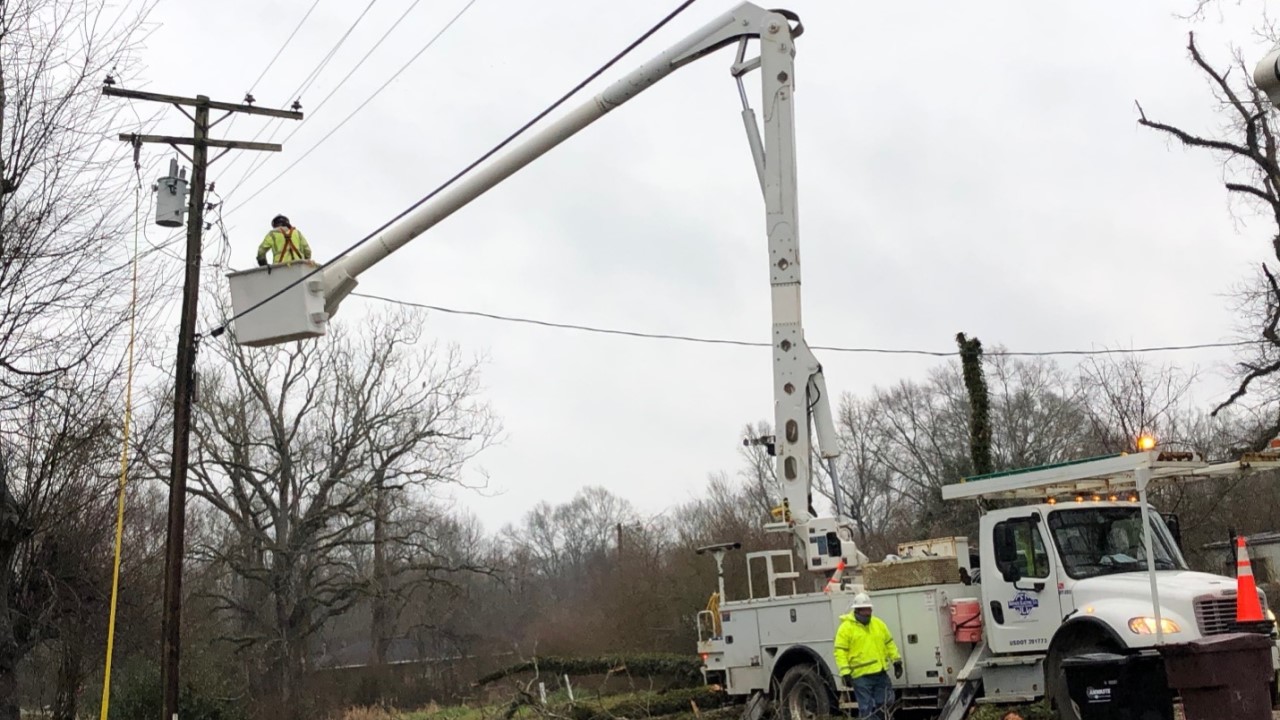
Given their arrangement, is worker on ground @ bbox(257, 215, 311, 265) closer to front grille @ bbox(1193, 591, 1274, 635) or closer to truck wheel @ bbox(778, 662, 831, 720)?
truck wheel @ bbox(778, 662, 831, 720)

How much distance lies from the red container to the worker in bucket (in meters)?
0.77

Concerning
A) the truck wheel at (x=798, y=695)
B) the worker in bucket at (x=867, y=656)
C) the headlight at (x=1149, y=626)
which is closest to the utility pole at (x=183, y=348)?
the truck wheel at (x=798, y=695)

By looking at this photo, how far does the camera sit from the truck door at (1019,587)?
37.2ft

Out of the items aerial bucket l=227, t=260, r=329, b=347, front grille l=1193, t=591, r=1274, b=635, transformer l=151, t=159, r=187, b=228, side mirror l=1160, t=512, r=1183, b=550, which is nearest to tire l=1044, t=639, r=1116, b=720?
front grille l=1193, t=591, r=1274, b=635

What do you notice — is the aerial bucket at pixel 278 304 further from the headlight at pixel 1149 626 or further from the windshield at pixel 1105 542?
the headlight at pixel 1149 626

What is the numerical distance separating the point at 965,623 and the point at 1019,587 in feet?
2.44

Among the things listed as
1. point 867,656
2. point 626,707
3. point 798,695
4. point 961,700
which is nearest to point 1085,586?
point 961,700

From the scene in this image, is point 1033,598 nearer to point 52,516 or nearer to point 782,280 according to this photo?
point 782,280

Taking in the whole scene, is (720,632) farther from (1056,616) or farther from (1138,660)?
(1138,660)

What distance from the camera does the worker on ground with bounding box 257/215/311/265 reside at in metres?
13.6

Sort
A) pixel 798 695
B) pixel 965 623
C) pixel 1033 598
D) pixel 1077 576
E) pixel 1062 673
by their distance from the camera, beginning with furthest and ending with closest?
1. pixel 798 695
2. pixel 965 623
3. pixel 1033 598
4. pixel 1077 576
5. pixel 1062 673

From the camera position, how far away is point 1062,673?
33.1 ft

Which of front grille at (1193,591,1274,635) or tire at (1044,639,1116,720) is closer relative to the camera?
front grille at (1193,591,1274,635)

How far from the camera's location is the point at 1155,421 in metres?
25.9
